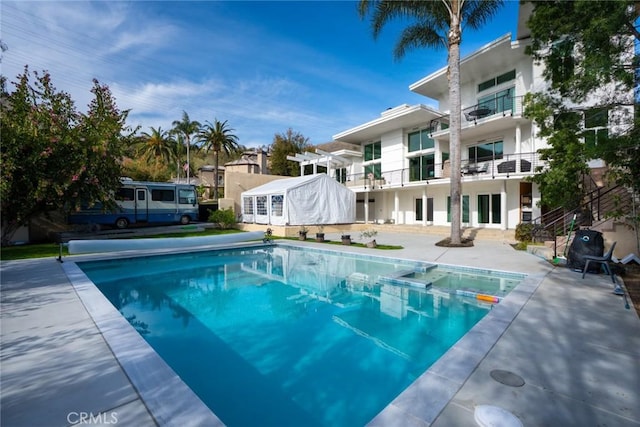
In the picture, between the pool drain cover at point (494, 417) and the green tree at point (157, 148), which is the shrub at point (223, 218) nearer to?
the pool drain cover at point (494, 417)

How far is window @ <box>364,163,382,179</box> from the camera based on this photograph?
2466 cm

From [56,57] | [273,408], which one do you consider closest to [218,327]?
[273,408]

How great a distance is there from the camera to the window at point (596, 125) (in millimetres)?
6898

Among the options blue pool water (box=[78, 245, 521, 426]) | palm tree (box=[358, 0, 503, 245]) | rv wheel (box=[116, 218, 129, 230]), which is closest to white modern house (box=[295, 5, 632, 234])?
palm tree (box=[358, 0, 503, 245])

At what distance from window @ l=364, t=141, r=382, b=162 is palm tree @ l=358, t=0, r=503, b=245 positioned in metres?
9.05

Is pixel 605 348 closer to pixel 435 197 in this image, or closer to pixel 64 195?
pixel 64 195

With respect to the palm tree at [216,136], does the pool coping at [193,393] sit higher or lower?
lower

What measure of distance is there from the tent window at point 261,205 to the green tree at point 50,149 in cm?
892

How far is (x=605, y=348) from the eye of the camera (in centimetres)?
355

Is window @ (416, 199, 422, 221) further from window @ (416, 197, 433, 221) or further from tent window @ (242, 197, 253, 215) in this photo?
tent window @ (242, 197, 253, 215)

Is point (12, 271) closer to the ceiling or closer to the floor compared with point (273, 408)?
closer to the ceiling

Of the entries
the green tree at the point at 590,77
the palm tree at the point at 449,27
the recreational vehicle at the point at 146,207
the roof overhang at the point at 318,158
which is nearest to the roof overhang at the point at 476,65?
the palm tree at the point at 449,27

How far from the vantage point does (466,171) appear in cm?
1762

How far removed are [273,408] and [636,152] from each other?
28.6 feet
